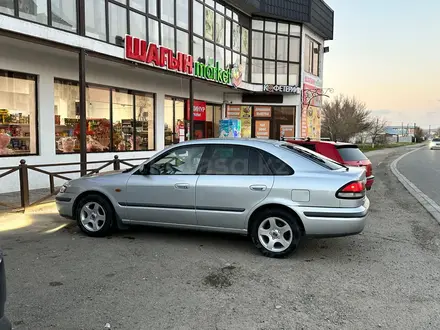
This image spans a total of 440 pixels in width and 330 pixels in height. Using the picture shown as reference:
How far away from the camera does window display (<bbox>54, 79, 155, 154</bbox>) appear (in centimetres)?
1199

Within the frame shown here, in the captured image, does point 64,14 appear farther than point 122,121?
No

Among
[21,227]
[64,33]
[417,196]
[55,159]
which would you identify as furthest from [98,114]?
[417,196]

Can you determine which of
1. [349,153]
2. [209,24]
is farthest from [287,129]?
[349,153]

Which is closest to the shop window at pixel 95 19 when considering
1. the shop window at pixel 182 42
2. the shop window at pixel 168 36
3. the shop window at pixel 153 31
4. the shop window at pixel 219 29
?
the shop window at pixel 153 31

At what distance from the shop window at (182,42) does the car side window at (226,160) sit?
30.9 feet

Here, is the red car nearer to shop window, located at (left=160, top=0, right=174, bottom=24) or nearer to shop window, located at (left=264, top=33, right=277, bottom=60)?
shop window, located at (left=160, top=0, right=174, bottom=24)

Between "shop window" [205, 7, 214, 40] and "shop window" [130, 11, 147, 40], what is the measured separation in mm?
4007

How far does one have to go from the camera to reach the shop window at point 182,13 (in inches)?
555

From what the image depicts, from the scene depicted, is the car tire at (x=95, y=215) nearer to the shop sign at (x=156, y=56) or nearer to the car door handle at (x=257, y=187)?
the car door handle at (x=257, y=187)

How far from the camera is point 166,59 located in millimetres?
12828

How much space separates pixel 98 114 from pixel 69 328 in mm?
10831

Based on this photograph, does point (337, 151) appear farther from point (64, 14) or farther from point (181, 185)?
point (64, 14)

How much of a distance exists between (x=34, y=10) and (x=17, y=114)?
121 inches

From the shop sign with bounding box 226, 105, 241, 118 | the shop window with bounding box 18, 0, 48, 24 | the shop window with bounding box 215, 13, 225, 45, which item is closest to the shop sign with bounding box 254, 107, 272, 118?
the shop sign with bounding box 226, 105, 241, 118
